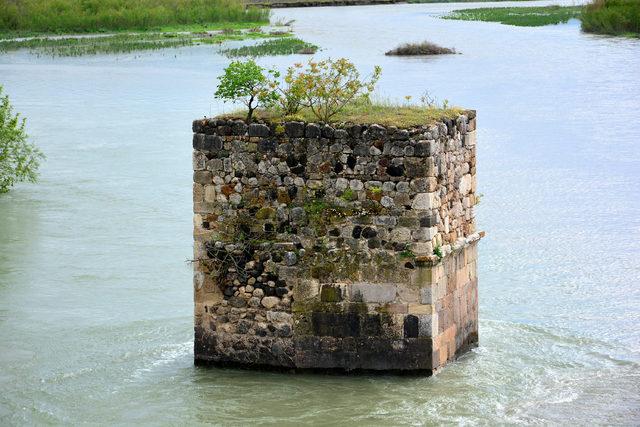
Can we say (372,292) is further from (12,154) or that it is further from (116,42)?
(116,42)

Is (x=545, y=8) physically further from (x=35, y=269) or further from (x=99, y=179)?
(x=35, y=269)

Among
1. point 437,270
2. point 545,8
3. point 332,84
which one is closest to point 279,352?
point 437,270

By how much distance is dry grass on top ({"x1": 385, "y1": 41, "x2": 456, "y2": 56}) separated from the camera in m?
42.9

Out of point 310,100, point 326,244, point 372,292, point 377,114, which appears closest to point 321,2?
point 310,100

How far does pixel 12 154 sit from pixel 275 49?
19.2m

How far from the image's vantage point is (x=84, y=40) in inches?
Answer: 1941

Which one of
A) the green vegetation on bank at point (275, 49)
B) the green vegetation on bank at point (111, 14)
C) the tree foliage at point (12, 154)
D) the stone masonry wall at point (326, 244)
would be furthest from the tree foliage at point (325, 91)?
the green vegetation on bank at point (111, 14)

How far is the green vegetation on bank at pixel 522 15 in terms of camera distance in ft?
177

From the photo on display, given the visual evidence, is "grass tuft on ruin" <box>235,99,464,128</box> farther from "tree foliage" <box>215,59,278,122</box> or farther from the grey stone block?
the grey stone block

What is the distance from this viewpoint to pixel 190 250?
18.5 metres

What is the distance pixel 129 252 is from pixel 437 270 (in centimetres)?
798

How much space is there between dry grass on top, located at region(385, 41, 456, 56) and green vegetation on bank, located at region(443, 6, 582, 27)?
34.7ft

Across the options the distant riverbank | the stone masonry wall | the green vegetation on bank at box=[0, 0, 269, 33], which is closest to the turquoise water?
the stone masonry wall

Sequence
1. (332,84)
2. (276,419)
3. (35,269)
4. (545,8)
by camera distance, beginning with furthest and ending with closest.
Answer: (545,8) < (35,269) < (332,84) < (276,419)
